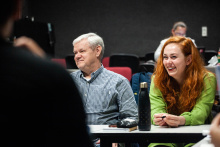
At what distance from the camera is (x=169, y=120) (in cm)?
218

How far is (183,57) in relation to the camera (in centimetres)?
270

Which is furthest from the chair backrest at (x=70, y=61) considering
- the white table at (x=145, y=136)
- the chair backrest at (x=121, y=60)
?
the white table at (x=145, y=136)

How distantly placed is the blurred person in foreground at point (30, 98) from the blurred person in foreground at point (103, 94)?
2011 millimetres

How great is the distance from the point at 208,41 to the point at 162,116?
245 inches

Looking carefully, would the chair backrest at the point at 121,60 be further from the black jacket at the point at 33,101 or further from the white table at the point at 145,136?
the black jacket at the point at 33,101

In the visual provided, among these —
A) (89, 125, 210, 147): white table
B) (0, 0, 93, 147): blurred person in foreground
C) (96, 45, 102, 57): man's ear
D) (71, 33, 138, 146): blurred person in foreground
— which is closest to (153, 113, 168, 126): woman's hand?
(89, 125, 210, 147): white table

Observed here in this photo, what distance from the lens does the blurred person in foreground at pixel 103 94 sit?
275 centimetres

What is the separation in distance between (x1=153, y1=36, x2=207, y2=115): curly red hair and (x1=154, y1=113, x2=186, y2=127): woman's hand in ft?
0.86

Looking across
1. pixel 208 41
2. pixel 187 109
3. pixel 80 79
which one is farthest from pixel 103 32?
pixel 187 109

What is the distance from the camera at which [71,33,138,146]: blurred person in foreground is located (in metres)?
2.75

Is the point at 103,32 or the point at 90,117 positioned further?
the point at 103,32

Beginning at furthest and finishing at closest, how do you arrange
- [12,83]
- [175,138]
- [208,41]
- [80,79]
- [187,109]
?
[208,41] < [80,79] < [187,109] < [175,138] < [12,83]

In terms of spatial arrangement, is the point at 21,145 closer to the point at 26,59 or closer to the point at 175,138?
the point at 26,59

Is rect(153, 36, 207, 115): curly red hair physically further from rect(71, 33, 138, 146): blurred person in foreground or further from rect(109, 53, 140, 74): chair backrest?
rect(109, 53, 140, 74): chair backrest
